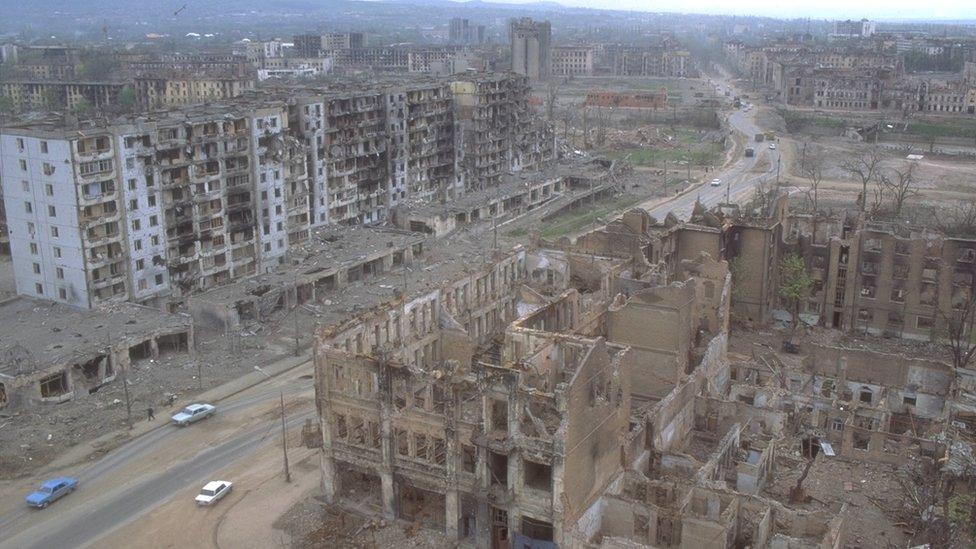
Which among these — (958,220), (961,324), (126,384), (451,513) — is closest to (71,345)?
(126,384)

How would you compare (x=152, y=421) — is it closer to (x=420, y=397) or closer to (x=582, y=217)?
(x=420, y=397)

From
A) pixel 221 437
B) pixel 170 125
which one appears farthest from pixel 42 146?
pixel 221 437

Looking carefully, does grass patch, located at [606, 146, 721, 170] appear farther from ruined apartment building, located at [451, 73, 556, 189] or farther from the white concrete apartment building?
the white concrete apartment building

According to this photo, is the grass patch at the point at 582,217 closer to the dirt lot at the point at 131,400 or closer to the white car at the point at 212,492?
the dirt lot at the point at 131,400

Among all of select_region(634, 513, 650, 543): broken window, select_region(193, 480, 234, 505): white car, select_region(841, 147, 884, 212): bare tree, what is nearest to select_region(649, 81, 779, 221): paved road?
select_region(841, 147, 884, 212): bare tree

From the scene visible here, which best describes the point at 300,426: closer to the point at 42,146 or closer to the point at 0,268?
the point at 42,146

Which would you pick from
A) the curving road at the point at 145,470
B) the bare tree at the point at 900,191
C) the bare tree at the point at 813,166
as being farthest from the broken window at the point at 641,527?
the bare tree at the point at 813,166
